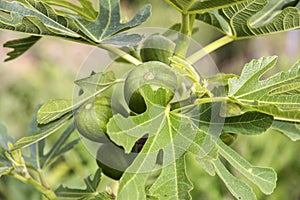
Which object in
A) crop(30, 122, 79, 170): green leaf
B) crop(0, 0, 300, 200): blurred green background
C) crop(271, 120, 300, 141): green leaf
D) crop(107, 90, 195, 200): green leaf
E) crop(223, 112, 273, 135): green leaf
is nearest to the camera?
crop(107, 90, 195, 200): green leaf

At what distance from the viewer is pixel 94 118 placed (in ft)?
2.54

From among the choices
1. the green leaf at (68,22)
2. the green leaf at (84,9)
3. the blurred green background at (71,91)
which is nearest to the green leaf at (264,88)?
the green leaf at (68,22)

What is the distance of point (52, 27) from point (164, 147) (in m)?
0.24

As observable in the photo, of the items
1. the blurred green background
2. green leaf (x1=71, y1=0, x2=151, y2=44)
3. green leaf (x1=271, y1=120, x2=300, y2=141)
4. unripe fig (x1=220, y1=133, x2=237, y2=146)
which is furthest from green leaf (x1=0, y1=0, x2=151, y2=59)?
the blurred green background

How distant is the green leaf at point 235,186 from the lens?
730 mm

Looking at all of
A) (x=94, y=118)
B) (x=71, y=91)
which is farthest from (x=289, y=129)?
(x=71, y=91)

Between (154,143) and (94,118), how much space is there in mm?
104

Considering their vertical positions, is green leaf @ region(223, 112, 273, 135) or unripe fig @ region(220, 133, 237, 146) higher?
green leaf @ region(223, 112, 273, 135)

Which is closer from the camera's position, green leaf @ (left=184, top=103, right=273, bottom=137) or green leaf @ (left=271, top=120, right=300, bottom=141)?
green leaf @ (left=184, top=103, right=273, bottom=137)

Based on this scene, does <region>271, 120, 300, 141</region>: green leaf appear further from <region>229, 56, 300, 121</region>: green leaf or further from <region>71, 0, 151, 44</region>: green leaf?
<region>71, 0, 151, 44</region>: green leaf

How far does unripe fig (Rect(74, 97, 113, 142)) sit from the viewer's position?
782 mm

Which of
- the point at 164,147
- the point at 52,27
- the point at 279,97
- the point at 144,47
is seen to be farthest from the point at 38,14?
the point at 279,97

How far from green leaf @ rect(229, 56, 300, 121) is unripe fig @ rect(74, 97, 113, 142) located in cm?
20

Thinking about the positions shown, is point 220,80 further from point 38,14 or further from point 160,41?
point 38,14
